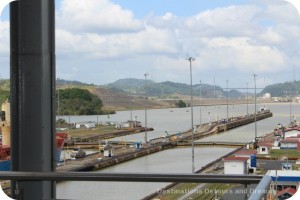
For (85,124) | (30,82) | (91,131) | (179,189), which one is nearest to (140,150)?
(91,131)

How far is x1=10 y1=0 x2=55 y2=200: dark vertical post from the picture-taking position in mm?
1338

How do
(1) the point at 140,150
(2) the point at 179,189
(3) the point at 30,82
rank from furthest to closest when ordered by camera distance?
(1) the point at 140,150 → (2) the point at 179,189 → (3) the point at 30,82

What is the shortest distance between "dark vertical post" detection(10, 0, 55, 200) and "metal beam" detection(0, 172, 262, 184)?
38cm

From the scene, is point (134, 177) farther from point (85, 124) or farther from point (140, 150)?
point (85, 124)

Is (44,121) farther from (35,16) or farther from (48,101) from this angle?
(35,16)

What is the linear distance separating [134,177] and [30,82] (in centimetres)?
59

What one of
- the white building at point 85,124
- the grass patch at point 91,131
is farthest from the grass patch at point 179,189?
the white building at point 85,124

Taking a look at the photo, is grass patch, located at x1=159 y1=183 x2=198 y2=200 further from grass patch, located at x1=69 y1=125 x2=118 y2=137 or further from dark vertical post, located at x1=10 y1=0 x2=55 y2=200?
grass patch, located at x1=69 y1=125 x2=118 y2=137

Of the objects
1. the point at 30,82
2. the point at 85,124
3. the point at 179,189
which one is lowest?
the point at 85,124

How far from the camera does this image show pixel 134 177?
0.92 metres

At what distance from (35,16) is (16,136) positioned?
1.24ft

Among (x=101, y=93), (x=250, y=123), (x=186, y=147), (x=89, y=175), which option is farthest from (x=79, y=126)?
(x=89, y=175)

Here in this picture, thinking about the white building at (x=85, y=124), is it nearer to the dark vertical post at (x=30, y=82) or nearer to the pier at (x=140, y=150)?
the pier at (x=140, y=150)

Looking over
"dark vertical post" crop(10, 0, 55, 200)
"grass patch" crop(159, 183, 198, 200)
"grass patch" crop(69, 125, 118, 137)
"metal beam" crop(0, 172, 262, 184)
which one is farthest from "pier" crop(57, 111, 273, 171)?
"metal beam" crop(0, 172, 262, 184)
